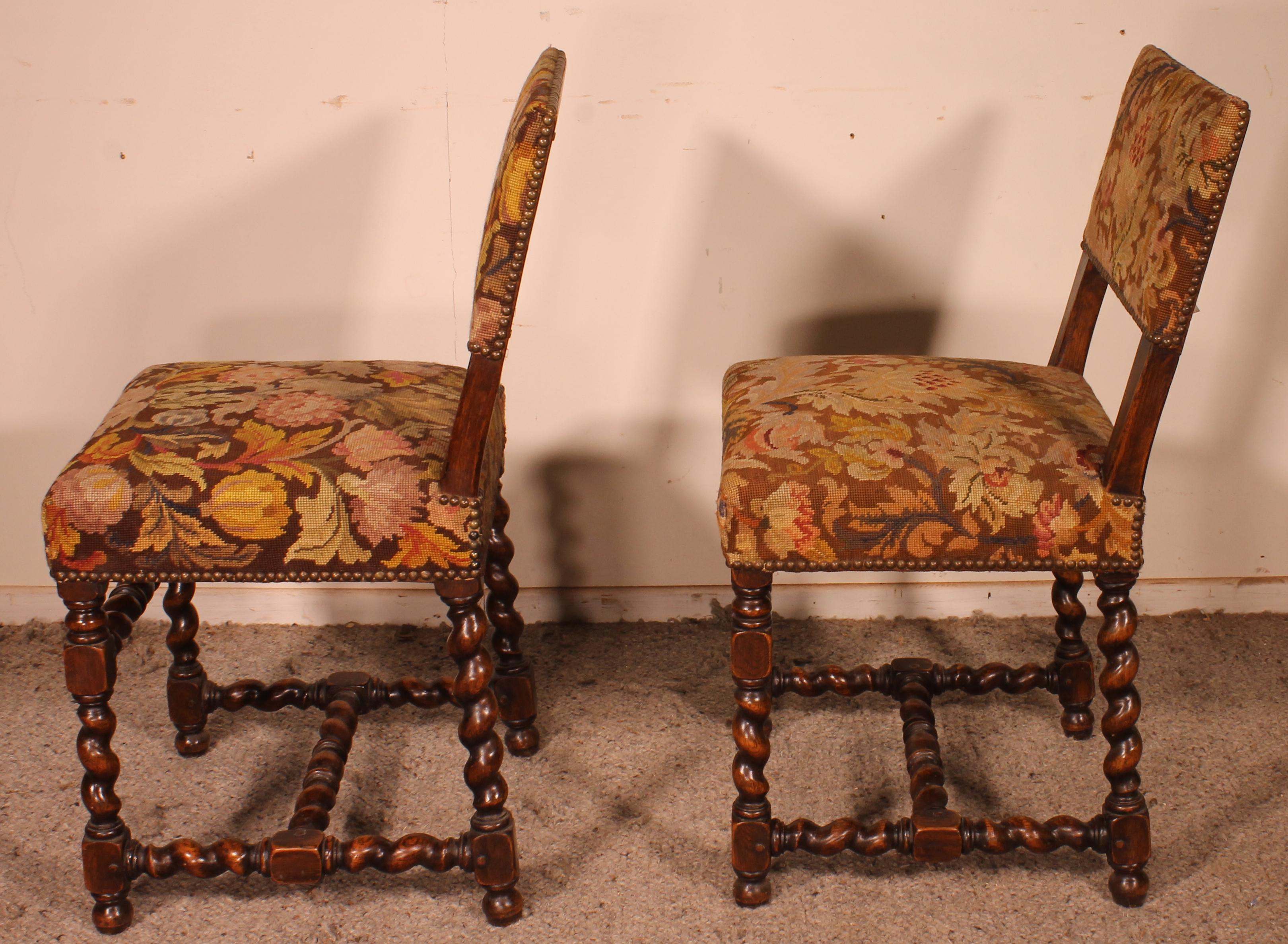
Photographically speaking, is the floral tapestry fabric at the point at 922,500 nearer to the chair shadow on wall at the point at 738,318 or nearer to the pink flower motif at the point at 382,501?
the pink flower motif at the point at 382,501

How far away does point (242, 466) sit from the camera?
1.24 meters

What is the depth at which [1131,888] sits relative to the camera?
136 cm

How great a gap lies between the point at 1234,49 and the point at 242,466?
1471 millimetres

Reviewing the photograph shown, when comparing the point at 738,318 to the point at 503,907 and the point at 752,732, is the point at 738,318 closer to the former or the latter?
the point at 752,732

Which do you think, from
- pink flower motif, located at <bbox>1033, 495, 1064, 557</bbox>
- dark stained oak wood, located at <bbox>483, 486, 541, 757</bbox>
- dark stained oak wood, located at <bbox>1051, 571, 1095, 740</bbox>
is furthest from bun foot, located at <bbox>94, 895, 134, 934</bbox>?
dark stained oak wood, located at <bbox>1051, 571, 1095, 740</bbox>

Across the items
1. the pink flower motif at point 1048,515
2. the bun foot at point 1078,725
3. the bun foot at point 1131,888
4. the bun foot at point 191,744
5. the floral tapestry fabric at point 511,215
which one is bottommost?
the bun foot at point 191,744

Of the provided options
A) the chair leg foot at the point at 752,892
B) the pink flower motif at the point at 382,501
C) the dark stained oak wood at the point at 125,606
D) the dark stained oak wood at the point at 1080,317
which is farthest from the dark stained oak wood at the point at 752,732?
the dark stained oak wood at the point at 125,606

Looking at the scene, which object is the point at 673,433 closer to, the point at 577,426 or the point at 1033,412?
the point at 577,426

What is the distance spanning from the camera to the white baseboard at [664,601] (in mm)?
1987

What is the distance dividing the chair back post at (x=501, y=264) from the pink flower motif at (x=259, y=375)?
0.98 ft

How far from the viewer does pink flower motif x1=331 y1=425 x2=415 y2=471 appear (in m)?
1.25

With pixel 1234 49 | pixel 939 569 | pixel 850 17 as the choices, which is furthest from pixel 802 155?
pixel 939 569

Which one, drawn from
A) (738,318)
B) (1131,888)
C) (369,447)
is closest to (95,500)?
(369,447)

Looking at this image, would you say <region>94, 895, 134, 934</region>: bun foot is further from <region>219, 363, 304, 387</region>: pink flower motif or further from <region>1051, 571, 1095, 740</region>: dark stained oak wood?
<region>1051, 571, 1095, 740</region>: dark stained oak wood
